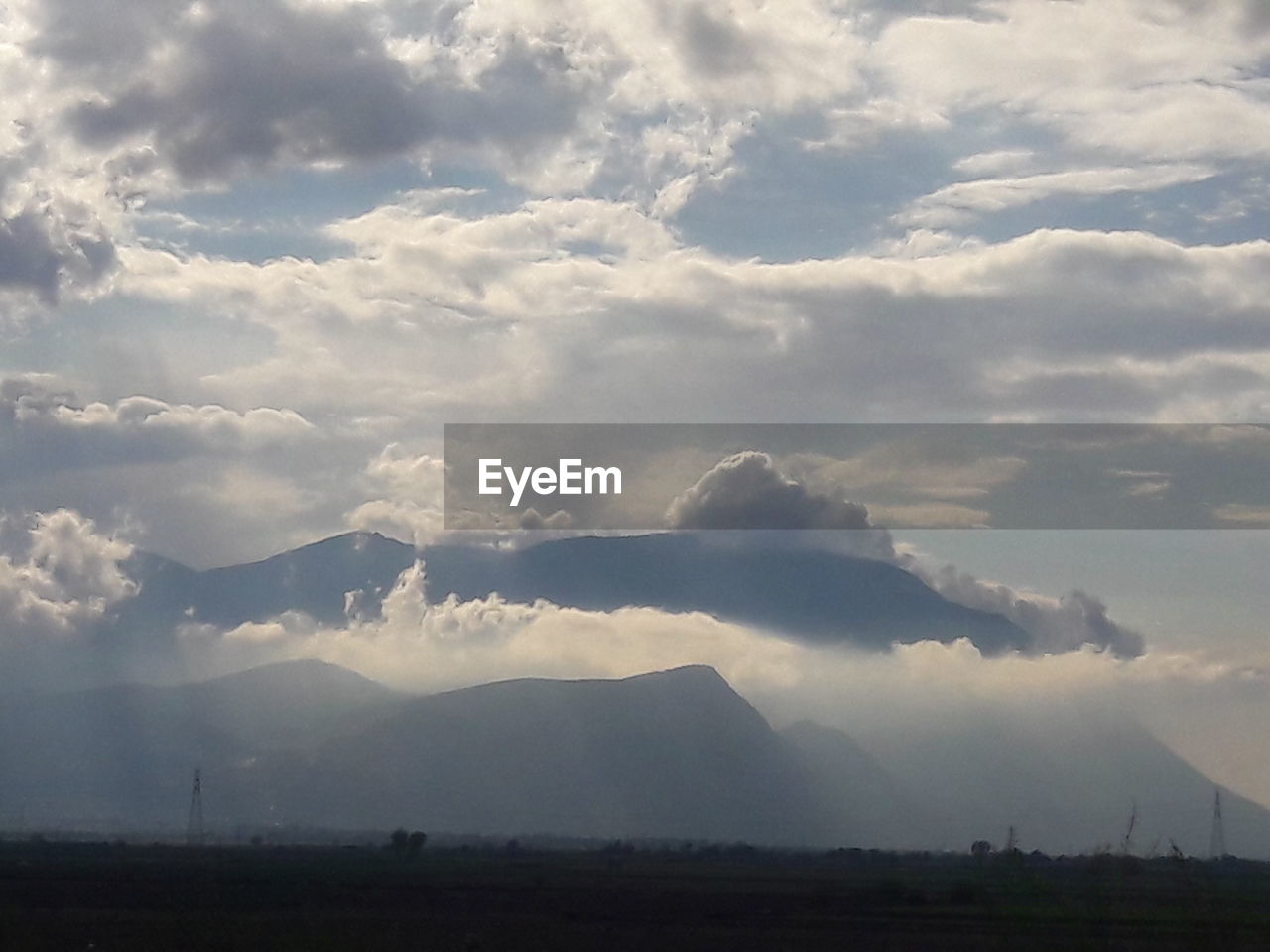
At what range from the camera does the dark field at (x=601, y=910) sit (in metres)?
63.3

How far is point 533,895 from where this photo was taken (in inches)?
A: 4065

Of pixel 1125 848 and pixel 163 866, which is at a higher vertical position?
pixel 1125 848

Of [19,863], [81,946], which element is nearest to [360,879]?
[19,863]

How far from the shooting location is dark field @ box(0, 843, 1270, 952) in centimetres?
6328

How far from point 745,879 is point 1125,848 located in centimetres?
10085

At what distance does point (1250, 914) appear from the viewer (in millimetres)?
87562

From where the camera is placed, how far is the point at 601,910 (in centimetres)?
8831

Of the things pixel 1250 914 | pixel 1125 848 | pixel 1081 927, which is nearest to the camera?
pixel 1125 848

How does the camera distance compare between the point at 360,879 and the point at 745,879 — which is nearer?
the point at 360,879

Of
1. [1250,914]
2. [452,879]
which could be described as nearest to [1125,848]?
[1250,914]

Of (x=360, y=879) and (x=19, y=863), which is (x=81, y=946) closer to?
(x=360, y=879)

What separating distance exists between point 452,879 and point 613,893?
→ 925 inches

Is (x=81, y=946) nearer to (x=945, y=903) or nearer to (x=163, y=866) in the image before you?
(x=945, y=903)

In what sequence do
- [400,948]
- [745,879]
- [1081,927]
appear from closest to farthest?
1. [400,948]
2. [1081,927]
3. [745,879]
